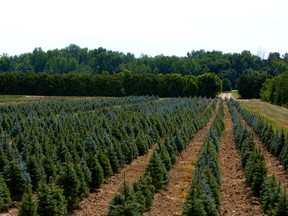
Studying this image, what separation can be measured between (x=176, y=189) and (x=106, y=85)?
90466mm

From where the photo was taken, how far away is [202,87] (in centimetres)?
11050

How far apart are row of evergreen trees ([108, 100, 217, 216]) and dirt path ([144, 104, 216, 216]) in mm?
306

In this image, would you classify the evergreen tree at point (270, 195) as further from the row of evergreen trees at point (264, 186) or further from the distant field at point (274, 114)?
the distant field at point (274, 114)

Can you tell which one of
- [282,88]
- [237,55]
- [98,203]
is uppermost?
[237,55]

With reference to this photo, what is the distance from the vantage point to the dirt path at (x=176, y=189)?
15444 mm

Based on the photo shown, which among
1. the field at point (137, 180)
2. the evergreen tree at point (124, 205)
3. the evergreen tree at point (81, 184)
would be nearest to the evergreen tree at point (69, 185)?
the field at point (137, 180)

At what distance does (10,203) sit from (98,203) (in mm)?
3141

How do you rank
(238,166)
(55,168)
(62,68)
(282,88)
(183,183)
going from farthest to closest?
1. (62,68)
2. (282,88)
3. (238,166)
4. (183,183)
5. (55,168)

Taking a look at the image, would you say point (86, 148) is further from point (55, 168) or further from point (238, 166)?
point (238, 166)

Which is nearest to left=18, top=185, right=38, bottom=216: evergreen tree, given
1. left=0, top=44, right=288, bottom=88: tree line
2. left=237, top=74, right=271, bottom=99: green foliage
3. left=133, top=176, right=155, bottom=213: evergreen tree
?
left=133, top=176, right=155, bottom=213: evergreen tree

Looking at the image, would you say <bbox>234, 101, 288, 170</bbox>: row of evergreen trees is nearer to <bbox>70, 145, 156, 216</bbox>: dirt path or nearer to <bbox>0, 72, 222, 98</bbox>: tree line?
<bbox>70, 145, 156, 216</bbox>: dirt path

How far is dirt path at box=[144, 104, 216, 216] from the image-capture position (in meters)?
15.4

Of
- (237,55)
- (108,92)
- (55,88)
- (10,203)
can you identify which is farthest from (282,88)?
(237,55)

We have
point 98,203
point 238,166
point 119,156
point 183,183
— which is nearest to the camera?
point 98,203
